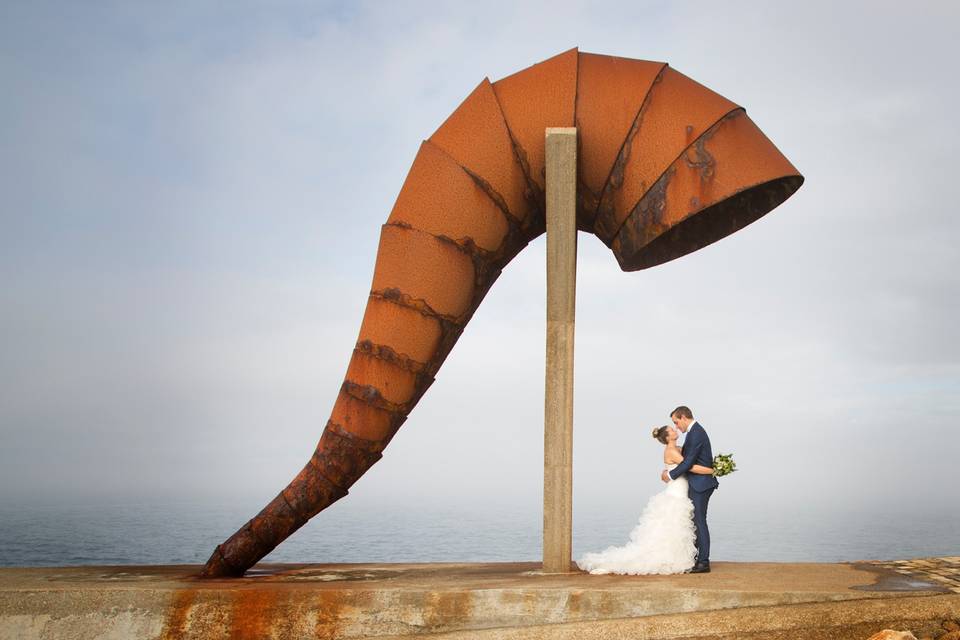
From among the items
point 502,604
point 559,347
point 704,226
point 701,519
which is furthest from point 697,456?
point 704,226

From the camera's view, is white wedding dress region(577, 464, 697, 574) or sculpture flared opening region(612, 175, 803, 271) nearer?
white wedding dress region(577, 464, 697, 574)

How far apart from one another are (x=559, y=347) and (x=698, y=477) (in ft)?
5.89

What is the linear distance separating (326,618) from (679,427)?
369 cm

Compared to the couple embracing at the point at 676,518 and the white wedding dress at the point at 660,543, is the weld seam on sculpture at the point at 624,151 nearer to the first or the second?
the couple embracing at the point at 676,518

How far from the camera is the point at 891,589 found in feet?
23.1

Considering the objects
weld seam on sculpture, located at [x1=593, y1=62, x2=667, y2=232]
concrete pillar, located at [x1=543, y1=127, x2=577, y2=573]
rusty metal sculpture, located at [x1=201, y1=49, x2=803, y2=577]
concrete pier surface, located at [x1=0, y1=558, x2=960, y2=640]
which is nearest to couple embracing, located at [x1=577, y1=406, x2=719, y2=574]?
concrete pier surface, located at [x1=0, y1=558, x2=960, y2=640]

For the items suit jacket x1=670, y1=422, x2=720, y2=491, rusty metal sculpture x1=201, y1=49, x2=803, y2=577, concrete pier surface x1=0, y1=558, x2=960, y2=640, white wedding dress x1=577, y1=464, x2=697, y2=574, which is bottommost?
concrete pier surface x1=0, y1=558, x2=960, y2=640

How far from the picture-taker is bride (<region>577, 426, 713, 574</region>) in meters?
8.14

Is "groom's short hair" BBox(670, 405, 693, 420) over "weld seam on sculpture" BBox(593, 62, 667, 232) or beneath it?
beneath

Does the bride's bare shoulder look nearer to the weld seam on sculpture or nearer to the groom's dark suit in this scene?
the groom's dark suit

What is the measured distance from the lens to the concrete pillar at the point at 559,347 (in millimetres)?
8352

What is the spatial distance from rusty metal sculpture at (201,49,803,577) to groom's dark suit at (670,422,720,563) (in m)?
2.01

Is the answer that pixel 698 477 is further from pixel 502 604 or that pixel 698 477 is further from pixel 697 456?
pixel 502 604

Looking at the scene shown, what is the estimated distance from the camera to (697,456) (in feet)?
26.9
